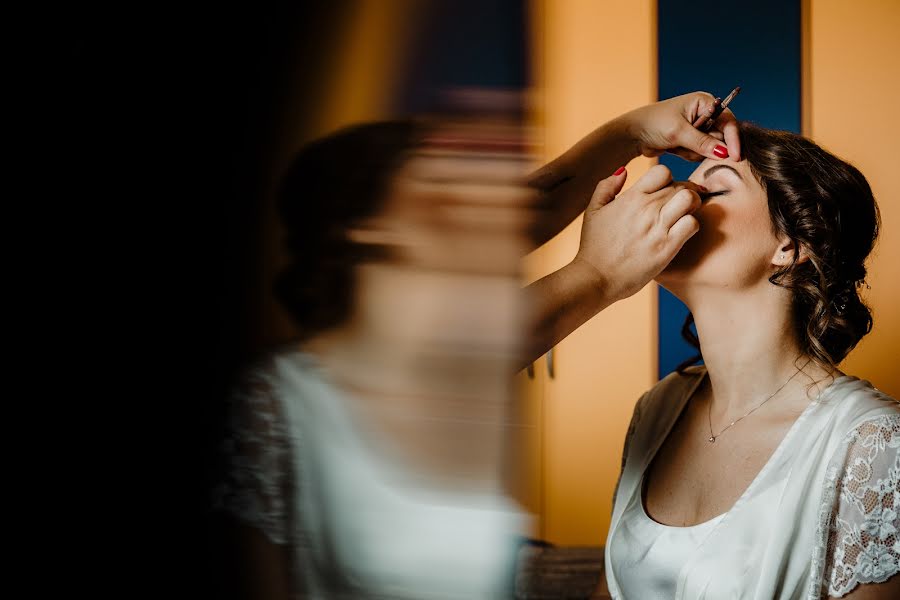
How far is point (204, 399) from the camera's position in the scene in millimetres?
202

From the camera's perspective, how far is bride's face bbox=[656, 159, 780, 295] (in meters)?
1.36

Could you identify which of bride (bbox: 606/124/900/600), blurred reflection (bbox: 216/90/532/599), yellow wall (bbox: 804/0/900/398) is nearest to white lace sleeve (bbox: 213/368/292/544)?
blurred reflection (bbox: 216/90/532/599)

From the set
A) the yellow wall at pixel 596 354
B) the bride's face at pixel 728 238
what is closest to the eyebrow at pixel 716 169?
the bride's face at pixel 728 238

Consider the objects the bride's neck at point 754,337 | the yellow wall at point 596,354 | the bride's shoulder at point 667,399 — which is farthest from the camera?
the yellow wall at point 596,354

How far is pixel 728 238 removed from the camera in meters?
1.37

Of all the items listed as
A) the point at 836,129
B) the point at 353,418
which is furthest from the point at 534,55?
the point at 836,129

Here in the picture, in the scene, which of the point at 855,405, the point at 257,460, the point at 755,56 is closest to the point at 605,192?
the point at 855,405

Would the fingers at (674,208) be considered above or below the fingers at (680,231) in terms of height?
above

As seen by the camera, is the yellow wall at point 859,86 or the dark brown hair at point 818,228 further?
the yellow wall at point 859,86

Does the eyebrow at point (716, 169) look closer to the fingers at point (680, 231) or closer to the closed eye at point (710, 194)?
the closed eye at point (710, 194)

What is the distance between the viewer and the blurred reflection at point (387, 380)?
22 cm

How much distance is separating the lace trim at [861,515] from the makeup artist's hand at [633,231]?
56 centimetres

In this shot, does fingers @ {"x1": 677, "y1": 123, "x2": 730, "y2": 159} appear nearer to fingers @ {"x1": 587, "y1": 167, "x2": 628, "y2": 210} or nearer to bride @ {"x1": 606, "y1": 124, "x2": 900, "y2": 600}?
bride @ {"x1": 606, "y1": 124, "x2": 900, "y2": 600}

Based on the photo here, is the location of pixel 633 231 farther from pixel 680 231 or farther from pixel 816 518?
pixel 816 518
